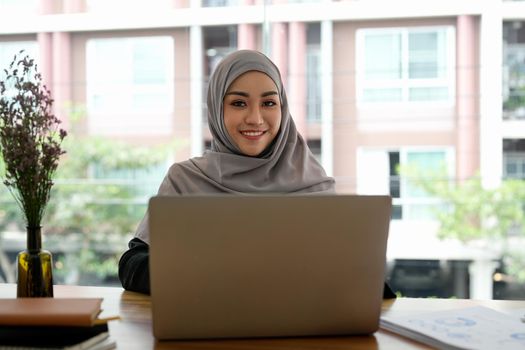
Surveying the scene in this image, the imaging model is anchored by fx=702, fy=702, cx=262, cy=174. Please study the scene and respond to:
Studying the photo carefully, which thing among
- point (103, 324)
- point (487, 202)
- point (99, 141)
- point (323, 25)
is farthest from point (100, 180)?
point (103, 324)

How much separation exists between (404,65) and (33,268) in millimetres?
2815

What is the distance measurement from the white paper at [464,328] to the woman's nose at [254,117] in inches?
31.0

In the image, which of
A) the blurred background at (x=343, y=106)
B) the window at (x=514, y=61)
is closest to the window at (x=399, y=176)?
the blurred background at (x=343, y=106)

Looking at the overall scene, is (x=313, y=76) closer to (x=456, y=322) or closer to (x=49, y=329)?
(x=456, y=322)

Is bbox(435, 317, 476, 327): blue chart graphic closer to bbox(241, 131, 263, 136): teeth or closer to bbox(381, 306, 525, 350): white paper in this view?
bbox(381, 306, 525, 350): white paper

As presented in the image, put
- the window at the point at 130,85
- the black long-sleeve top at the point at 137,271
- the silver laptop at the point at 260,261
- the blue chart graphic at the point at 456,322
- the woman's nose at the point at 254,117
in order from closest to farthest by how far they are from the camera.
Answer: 1. the silver laptop at the point at 260,261
2. the blue chart graphic at the point at 456,322
3. the black long-sleeve top at the point at 137,271
4. the woman's nose at the point at 254,117
5. the window at the point at 130,85

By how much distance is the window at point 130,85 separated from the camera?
12.9ft

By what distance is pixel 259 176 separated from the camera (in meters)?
1.93

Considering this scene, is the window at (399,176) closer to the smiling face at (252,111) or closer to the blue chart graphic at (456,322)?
the smiling face at (252,111)

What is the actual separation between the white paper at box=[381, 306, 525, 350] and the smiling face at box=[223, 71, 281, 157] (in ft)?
2.60

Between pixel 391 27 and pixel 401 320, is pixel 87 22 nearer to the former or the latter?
pixel 391 27

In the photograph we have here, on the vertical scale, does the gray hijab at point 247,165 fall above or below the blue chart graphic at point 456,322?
above

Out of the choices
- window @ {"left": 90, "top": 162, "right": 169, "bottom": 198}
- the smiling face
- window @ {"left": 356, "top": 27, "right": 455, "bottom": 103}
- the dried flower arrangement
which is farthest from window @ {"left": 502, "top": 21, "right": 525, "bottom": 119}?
the dried flower arrangement

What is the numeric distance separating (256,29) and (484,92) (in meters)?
1.26
